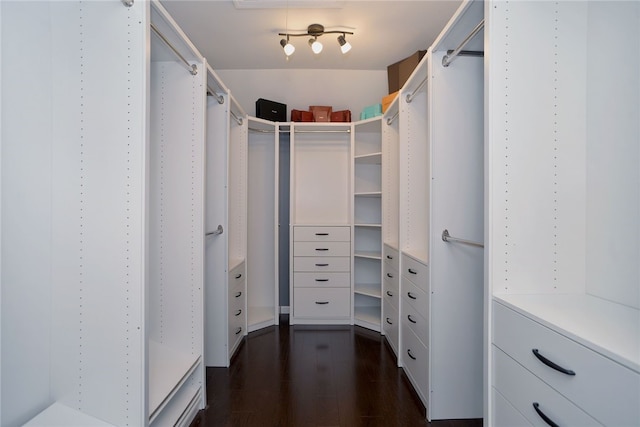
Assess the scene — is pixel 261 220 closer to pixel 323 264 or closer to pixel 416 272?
pixel 323 264

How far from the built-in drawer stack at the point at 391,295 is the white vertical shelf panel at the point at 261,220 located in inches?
49.1

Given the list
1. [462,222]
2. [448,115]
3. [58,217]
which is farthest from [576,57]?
[58,217]

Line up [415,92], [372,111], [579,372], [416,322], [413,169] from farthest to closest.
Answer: [372,111] → [413,169] → [415,92] → [416,322] → [579,372]

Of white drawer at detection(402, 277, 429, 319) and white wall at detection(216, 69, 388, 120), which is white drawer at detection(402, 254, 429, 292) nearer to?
white drawer at detection(402, 277, 429, 319)

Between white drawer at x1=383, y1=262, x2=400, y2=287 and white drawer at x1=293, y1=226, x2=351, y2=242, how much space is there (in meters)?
0.49

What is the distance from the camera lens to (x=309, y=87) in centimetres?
339

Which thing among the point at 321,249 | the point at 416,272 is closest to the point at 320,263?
the point at 321,249

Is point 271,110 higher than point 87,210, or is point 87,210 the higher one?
point 271,110

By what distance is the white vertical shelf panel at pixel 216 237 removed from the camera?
2.20 m

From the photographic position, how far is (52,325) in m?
1.12

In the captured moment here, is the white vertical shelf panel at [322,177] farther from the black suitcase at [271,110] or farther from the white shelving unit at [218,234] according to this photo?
the white shelving unit at [218,234]

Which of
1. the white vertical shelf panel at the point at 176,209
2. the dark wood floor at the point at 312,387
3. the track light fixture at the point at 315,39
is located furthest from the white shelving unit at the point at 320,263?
the white vertical shelf panel at the point at 176,209

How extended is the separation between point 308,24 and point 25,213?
92.9 inches

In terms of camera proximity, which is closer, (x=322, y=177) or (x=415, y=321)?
(x=415, y=321)
